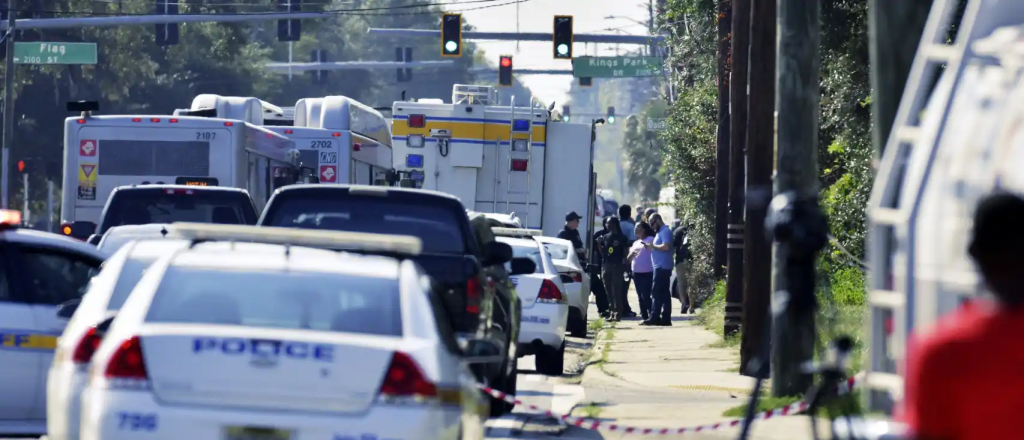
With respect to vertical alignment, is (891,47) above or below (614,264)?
above

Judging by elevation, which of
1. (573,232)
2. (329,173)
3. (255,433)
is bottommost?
(573,232)

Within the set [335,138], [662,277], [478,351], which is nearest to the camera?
[478,351]

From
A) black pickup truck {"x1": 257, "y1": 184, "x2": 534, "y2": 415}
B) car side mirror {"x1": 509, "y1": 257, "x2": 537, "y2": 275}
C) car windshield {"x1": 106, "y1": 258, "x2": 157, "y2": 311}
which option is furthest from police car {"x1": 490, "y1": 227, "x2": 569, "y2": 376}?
car windshield {"x1": 106, "y1": 258, "x2": 157, "y2": 311}

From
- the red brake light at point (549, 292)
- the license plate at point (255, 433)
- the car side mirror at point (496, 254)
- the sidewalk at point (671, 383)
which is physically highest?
the car side mirror at point (496, 254)

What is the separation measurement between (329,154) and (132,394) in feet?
62.7

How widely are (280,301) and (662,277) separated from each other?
1706 cm

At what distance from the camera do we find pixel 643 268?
25359mm

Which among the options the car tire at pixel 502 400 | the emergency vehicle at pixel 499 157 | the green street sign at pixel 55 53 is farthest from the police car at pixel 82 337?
the green street sign at pixel 55 53

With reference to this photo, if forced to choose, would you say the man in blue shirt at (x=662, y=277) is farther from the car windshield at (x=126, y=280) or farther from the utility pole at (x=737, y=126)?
the car windshield at (x=126, y=280)

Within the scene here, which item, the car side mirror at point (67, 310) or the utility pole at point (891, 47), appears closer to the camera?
the utility pole at point (891, 47)

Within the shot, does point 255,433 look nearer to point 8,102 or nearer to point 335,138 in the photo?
point 335,138

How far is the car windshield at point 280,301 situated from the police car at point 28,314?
2.20 metres

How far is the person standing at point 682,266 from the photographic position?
27.9 metres

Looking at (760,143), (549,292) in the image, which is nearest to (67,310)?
(760,143)
